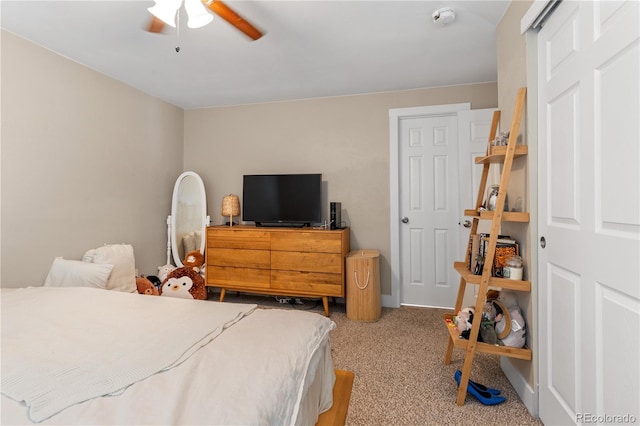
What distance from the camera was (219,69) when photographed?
286 centimetres

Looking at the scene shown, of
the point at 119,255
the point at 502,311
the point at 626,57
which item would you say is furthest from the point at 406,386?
the point at 119,255

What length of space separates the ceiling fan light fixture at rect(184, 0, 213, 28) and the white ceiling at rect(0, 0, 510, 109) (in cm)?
52

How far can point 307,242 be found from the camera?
317cm

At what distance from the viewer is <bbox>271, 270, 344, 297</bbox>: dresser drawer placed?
3096 millimetres

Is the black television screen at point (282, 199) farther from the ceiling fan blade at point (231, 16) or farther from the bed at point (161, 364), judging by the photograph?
the bed at point (161, 364)

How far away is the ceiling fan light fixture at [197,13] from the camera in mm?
1459

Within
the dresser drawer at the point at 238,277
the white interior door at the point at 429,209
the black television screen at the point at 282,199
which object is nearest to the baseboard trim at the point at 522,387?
the white interior door at the point at 429,209

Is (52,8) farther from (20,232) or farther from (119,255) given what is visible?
(119,255)

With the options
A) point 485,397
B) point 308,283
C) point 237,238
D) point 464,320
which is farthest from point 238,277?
point 485,397

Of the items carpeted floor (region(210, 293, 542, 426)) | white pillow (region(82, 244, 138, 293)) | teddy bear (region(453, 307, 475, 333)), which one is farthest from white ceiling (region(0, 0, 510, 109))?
carpeted floor (region(210, 293, 542, 426))

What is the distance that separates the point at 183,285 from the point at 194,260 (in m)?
0.53

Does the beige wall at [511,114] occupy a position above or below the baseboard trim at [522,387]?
above

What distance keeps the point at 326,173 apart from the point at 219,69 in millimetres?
1544

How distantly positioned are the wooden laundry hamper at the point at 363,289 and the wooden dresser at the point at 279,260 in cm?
13
